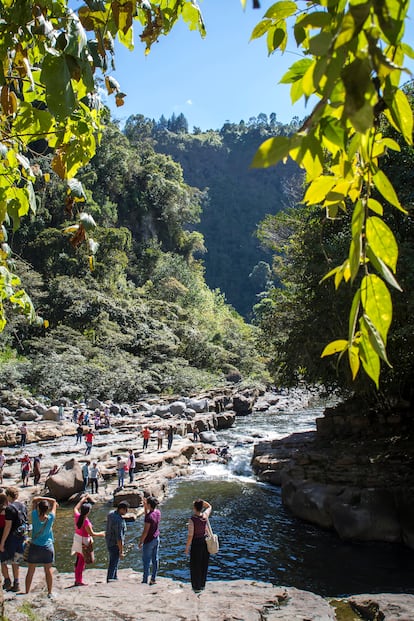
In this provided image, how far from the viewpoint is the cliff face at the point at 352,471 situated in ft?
32.2

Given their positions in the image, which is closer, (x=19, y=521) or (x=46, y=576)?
(x=46, y=576)

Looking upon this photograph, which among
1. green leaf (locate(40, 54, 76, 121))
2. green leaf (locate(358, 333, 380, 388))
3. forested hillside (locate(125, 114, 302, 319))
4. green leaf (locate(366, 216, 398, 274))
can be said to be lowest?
green leaf (locate(358, 333, 380, 388))

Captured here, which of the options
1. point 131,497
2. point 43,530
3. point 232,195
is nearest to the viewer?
point 43,530

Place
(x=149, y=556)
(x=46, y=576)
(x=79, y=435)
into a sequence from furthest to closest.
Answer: (x=79, y=435)
(x=149, y=556)
(x=46, y=576)

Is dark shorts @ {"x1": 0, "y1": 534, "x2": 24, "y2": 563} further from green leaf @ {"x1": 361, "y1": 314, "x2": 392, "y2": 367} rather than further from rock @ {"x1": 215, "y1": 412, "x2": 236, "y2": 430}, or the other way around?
rock @ {"x1": 215, "y1": 412, "x2": 236, "y2": 430}

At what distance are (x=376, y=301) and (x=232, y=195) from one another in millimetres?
121394

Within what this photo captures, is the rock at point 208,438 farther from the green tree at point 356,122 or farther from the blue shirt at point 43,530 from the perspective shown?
the green tree at point 356,122

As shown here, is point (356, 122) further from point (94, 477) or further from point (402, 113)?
point (94, 477)

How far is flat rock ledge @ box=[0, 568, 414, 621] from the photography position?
5.13 metres

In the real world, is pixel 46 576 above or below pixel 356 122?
below

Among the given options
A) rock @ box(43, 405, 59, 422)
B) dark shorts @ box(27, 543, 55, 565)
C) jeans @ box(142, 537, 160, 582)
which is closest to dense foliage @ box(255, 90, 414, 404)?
jeans @ box(142, 537, 160, 582)

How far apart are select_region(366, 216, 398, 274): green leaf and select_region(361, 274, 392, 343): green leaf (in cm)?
4

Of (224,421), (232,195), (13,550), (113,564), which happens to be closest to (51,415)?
(224,421)

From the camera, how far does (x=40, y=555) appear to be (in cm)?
583
